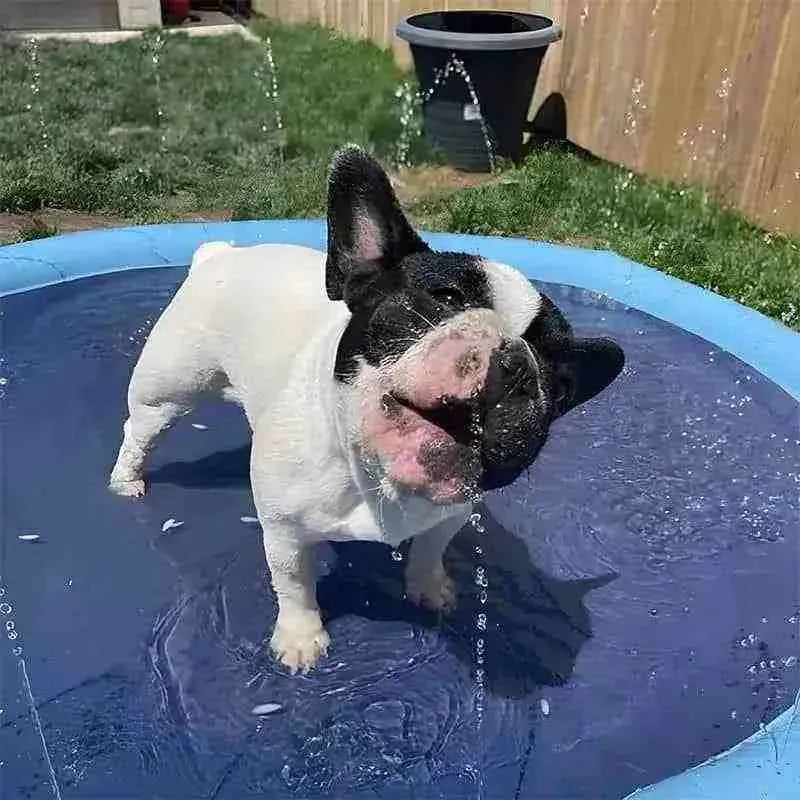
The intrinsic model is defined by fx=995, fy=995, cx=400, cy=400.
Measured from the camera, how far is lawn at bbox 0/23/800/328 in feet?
16.2

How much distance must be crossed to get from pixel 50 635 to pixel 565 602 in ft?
4.29

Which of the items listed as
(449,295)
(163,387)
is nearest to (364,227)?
(449,295)

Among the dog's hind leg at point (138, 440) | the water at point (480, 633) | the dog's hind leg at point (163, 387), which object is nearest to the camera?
the water at point (480, 633)

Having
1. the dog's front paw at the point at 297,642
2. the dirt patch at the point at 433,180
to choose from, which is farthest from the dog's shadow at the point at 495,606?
the dirt patch at the point at 433,180

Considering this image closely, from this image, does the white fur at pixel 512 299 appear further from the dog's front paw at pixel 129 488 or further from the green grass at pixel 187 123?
the green grass at pixel 187 123

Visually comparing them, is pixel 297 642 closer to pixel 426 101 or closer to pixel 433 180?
pixel 433 180

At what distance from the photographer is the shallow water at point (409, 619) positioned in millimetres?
2156

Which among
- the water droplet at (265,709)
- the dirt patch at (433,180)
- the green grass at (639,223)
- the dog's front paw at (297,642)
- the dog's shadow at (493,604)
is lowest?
the dirt patch at (433,180)

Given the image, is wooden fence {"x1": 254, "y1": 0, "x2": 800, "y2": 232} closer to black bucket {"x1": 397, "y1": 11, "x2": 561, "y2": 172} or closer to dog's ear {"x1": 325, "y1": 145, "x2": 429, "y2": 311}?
black bucket {"x1": 397, "y1": 11, "x2": 561, "y2": 172}

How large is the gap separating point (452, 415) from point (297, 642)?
1.07 meters

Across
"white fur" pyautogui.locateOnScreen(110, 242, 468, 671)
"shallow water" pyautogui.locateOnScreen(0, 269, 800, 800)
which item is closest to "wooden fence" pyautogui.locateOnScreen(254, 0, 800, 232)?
"shallow water" pyautogui.locateOnScreen(0, 269, 800, 800)

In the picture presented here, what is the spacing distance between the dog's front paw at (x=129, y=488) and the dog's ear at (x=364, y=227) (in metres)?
1.50

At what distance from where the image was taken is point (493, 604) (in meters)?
2.62

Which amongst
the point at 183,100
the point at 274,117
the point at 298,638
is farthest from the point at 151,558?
the point at 183,100
